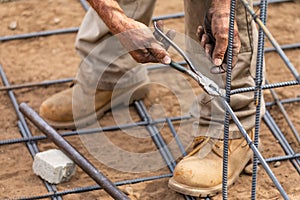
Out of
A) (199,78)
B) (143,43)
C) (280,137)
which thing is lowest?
(280,137)

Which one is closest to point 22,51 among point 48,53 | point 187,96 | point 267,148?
point 48,53

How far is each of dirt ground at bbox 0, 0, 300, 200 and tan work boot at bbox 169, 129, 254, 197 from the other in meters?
0.06

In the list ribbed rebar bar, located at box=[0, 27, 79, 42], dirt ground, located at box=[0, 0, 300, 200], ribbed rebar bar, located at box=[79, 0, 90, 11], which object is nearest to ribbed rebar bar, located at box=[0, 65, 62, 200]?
dirt ground, located at box=[0, 0, 300, 200]

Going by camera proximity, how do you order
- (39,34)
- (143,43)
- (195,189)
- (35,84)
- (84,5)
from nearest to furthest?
(143,43), (195,189), (35,84), (39,34), (84,5)

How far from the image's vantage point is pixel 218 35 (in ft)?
8.32

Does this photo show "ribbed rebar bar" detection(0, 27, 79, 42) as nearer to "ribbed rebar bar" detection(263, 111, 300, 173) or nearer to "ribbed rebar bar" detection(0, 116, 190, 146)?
"ribbed rebar bar" detection(0, 116, 190, 146)

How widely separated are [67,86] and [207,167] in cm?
99

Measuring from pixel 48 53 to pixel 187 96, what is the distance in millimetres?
786

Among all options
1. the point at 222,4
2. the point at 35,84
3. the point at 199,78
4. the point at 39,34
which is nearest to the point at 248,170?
the point at 199,78

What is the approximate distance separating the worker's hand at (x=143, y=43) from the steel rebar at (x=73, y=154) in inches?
20.2

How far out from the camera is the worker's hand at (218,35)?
2.53 metres

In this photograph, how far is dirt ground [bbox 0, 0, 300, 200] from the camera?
2.92m

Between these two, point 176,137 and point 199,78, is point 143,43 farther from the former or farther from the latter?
point 176,137

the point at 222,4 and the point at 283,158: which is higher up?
the point at 222,4
